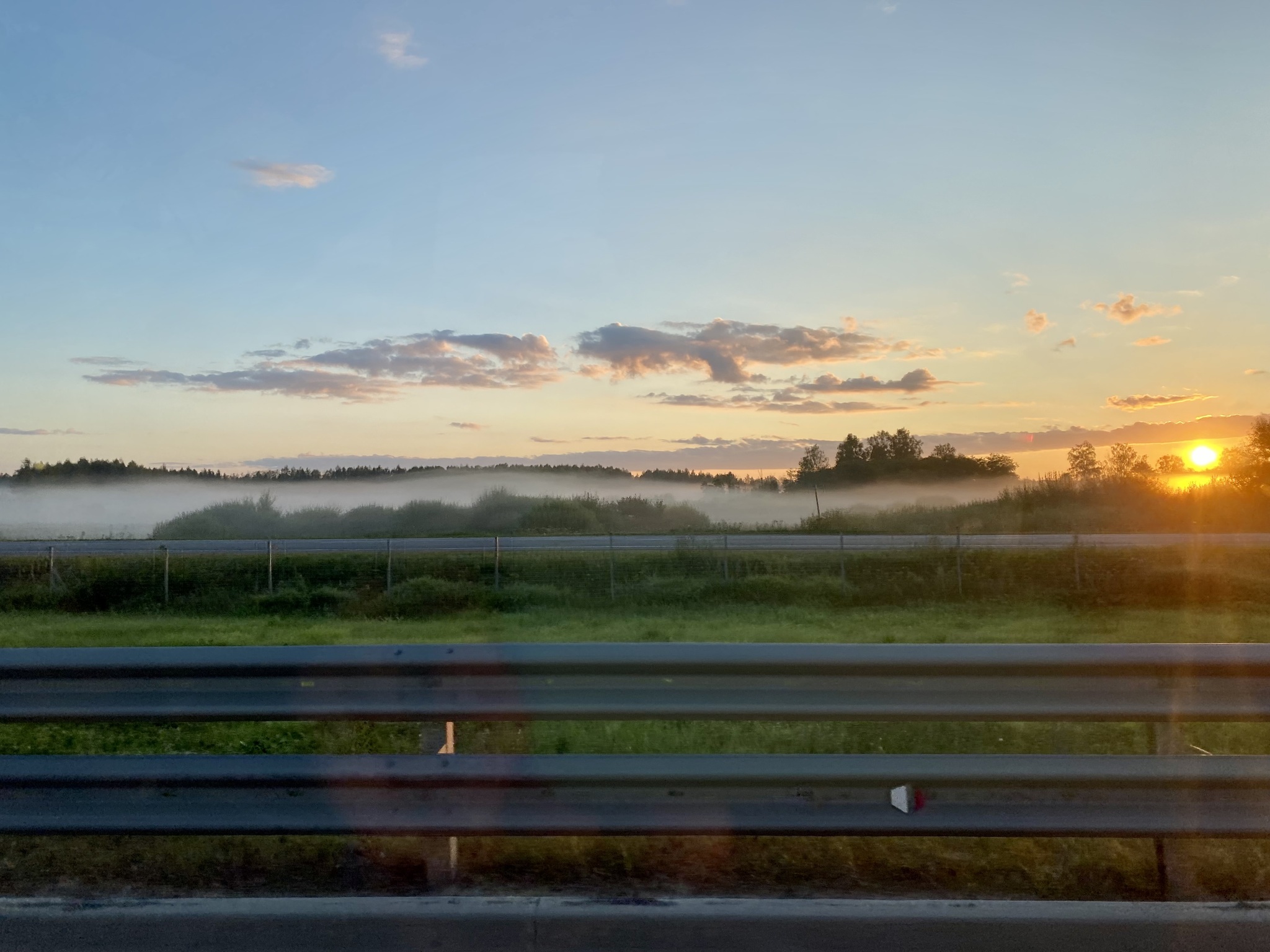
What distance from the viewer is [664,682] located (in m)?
4.20

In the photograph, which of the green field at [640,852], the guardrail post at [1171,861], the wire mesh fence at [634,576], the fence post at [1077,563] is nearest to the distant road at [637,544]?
the wire mesh fence at [634,576]

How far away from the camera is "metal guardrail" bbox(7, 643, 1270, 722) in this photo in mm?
4172

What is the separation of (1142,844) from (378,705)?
341 centimetres

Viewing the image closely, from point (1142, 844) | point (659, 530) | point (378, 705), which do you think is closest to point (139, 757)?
point (378, 705)

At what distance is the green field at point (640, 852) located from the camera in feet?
13.9

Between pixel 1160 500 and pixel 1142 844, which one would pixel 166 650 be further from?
pixel 1160 500

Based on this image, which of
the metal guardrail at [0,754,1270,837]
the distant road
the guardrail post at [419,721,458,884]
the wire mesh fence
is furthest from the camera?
the distant road

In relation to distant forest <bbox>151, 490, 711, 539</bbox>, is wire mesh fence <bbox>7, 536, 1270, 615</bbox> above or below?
below

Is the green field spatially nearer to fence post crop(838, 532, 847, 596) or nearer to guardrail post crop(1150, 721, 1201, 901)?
guardrail post crop(1150, 721, 1201, 901)

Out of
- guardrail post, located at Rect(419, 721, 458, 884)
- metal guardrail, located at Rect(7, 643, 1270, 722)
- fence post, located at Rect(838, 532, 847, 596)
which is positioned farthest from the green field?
fence post, located at Rect(838, 532, 847, 596)

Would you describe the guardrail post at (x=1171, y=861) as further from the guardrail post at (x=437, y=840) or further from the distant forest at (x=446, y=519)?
the distant forest at (x=446, y=519)

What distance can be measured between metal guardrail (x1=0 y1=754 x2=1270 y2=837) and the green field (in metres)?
0.28

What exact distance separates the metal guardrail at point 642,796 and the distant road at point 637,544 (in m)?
18.5

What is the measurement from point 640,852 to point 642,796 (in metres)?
0.49
